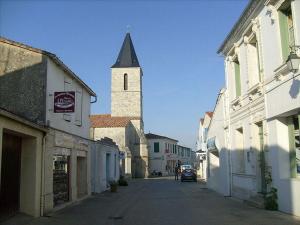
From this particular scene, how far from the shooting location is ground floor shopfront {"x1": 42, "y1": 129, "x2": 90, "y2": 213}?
1529 cm

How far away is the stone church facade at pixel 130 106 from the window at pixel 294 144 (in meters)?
44.4

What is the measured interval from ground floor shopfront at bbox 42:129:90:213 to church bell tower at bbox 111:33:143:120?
43.5 m

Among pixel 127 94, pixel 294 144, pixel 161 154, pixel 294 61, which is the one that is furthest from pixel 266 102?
pixel 161 154

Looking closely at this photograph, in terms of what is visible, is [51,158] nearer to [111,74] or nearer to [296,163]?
[296,163]

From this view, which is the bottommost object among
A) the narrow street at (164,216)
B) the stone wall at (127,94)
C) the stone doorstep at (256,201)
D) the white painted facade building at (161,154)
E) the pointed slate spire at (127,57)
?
the narrow street at (164,216)

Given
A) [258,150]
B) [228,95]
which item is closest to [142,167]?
[228,95]

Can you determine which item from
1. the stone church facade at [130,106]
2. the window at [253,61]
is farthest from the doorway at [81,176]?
the stone church facade at [130,106]

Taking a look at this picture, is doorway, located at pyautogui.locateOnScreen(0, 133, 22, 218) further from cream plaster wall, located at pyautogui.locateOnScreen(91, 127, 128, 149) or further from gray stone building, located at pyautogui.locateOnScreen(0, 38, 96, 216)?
cream plaster wall, located at pyautogui.locateOnScreen(91, 127, 128, 149)

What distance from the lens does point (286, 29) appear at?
42.3 ft

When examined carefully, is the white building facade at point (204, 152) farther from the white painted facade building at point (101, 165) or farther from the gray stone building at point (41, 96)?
the gray stone building at point (41, 96)

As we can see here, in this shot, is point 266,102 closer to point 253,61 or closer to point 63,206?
point 253,61

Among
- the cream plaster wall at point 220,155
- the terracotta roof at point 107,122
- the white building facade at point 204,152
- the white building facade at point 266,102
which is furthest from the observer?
the terracotta roof at point 107,122

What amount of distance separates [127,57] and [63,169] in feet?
170

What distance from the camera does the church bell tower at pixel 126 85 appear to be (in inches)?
2594
